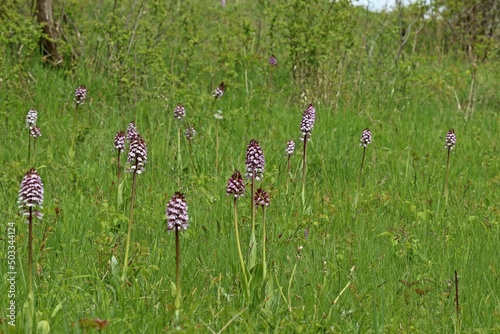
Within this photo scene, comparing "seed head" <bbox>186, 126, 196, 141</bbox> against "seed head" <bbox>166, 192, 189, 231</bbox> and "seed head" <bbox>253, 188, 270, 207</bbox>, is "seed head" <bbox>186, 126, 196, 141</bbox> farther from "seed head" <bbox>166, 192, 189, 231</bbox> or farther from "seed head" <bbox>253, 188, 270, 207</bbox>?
"seed head" <bbox>166, 192, 189, 231</bbox>

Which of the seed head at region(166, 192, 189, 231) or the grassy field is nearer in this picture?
the seed head at region(166, 192, 189, 231)

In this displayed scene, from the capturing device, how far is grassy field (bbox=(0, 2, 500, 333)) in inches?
124

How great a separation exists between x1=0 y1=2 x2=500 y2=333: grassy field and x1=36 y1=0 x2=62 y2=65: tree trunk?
22cm

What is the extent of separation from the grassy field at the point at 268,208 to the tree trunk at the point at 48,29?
22 centimetres

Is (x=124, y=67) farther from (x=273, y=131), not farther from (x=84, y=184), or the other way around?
(x=84, y=184)

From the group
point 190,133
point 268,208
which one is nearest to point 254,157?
point 268,208

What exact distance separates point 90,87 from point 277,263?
14.8 feet

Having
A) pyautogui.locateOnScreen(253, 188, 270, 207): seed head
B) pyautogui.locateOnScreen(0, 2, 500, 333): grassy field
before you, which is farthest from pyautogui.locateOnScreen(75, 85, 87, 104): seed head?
pyautogui.locateOnScreen(253, 188, 270, 207): seed head

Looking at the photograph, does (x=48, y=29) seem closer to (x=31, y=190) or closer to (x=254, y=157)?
(x=254, y=157)

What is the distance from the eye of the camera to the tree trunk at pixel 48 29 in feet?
26.6

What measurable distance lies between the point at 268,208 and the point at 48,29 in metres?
4.60

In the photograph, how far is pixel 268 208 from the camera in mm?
4719

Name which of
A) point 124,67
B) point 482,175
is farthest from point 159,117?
point 482,175

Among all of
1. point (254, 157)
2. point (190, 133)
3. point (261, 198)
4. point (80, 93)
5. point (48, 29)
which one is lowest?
point (261, 198)
